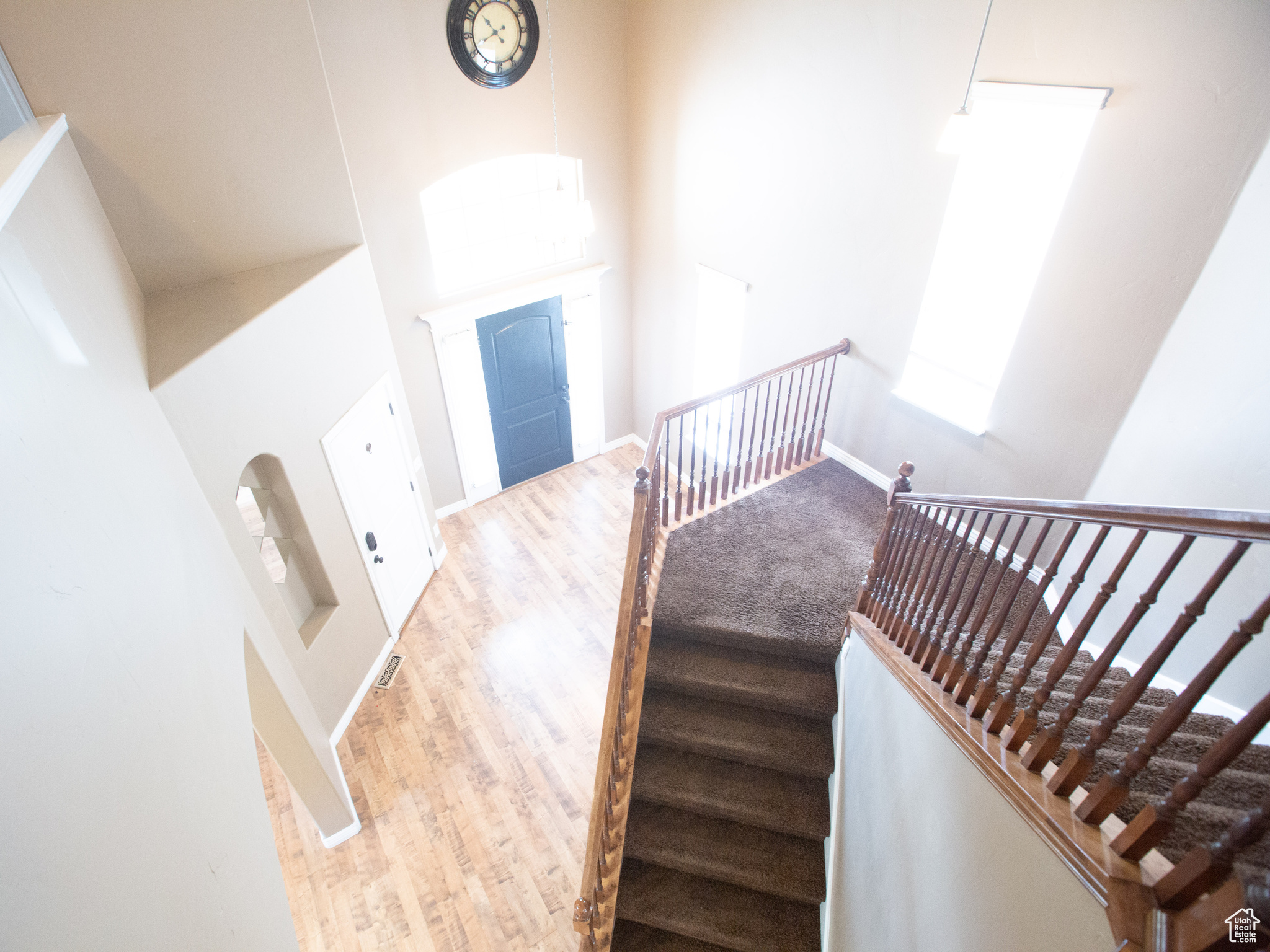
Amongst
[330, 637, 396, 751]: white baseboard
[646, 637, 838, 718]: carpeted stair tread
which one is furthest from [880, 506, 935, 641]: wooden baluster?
[330, 637, 396, 751]: white baseboard

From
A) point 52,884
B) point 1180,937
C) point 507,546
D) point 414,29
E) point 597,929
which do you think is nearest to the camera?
point 52,884

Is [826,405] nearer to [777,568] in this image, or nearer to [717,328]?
[777,568]

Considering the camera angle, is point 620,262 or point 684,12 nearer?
point 684,12

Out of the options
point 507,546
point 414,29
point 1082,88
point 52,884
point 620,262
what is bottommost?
point 507,546

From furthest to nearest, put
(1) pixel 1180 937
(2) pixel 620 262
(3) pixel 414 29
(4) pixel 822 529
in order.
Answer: (2) pixel 620 262
(3) pixel 414 29
(4) pixel 822 529
(1) pixel 1180 937

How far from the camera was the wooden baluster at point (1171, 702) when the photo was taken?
118cm

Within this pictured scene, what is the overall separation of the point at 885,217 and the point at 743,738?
11.2ft

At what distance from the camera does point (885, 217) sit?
4.16 metres

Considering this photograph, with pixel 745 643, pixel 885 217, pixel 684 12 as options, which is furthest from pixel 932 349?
pixel 684 12

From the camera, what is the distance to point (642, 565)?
363cm

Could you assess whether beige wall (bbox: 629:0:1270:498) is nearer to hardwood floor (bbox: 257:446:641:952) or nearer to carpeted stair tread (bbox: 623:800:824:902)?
carpeted stair tread (bbox: 623:800:824:902)

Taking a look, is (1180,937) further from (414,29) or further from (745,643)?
(414,29)

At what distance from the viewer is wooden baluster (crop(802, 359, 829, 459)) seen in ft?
15.8

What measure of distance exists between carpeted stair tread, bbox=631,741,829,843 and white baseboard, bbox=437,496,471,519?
383cm
